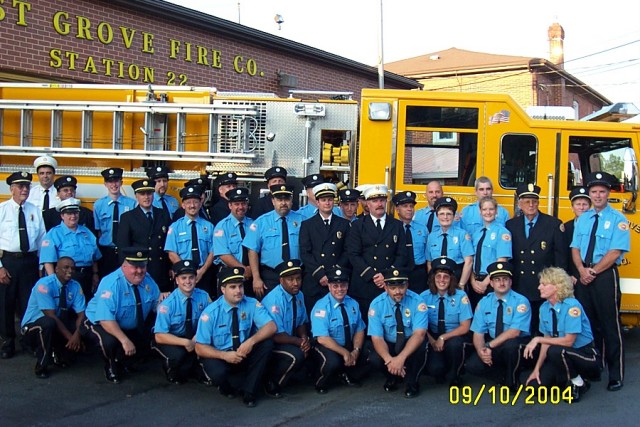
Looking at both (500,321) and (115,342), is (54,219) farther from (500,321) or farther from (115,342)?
(500,321)

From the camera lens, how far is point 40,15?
11.4 m

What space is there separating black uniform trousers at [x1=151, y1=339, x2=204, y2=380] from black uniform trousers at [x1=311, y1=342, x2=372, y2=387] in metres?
1.13

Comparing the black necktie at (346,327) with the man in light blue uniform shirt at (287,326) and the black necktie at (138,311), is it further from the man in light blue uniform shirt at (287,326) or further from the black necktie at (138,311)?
the black necktie at (138,311)

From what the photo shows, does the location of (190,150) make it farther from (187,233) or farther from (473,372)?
(473,372)

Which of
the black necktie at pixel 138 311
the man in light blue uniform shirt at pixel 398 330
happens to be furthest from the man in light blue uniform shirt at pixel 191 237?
the man in light blue uniform shirt at pixel 398 330

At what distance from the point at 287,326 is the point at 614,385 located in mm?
3081

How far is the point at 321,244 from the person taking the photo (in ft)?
22.7

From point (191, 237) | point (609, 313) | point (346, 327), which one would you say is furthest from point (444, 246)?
point (191, 237)

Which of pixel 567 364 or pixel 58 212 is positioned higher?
pixel 58 212

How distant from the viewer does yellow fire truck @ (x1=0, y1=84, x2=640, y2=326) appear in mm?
7523

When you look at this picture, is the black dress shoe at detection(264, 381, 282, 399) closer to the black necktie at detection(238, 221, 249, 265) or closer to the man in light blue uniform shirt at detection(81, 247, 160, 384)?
the man in light blue uniform shirt at detection(81, 247, 160, 384)

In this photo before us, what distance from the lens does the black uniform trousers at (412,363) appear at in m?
6.29

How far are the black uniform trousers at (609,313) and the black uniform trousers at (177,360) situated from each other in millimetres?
3792

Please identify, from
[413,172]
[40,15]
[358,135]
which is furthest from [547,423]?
[40,15]
